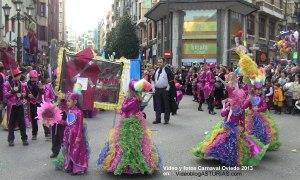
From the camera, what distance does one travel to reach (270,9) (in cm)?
5078

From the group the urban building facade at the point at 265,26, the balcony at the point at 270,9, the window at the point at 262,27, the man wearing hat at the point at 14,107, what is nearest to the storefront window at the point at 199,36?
the urban building facade at the point at 265,26

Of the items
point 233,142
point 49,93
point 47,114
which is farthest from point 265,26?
point 47,114

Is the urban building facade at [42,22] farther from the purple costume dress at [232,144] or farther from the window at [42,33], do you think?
the purple costume dress at [232,144]

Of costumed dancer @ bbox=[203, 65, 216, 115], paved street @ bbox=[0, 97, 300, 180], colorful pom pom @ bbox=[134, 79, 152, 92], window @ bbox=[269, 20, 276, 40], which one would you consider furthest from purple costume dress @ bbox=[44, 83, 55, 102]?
window @ bbox=[269, 20, 276, 40]

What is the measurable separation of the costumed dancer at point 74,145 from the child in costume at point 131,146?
0.33 metres

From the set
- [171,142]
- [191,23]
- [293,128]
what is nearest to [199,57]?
[191,23]

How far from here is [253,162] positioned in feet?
28.9

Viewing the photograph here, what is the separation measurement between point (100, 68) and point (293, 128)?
6.35 metres

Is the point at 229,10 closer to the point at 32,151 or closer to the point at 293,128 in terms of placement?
A: the point at 293,128

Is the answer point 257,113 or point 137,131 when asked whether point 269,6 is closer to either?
point 257,113

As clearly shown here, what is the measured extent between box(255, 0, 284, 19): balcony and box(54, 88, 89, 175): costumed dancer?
135ft

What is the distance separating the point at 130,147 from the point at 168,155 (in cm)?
204

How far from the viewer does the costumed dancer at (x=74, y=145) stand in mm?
8281

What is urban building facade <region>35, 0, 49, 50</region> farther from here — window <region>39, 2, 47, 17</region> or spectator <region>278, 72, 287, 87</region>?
spectator <region>278, 72, 287, 87</region>
